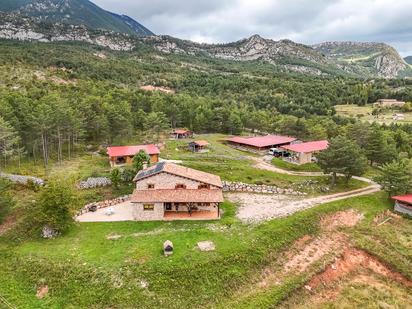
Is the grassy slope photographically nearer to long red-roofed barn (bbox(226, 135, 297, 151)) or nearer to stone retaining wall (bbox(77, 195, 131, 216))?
stone retaining wall (bbox(77, 195, 131, 216))

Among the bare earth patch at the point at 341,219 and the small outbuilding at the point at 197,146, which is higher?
the small outbuilding at the point at 197,146

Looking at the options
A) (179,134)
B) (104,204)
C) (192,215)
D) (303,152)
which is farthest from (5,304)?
(179,134)

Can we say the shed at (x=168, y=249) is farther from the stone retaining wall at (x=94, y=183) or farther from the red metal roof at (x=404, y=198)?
the red metal roof at (x=404, y=198)

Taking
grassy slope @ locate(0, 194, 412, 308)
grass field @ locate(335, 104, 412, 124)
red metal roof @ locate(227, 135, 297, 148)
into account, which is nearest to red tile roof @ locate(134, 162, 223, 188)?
grassy slope @ locate(0, 194, 412, 308)

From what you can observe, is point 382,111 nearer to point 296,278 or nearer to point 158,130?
point 158,130

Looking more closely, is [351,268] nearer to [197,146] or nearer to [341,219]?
[341,219]

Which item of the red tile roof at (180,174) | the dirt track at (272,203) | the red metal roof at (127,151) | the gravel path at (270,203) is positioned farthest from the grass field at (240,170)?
the red tile roof at (180,174)

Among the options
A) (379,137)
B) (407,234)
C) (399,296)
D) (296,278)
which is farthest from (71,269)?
(379,137)
